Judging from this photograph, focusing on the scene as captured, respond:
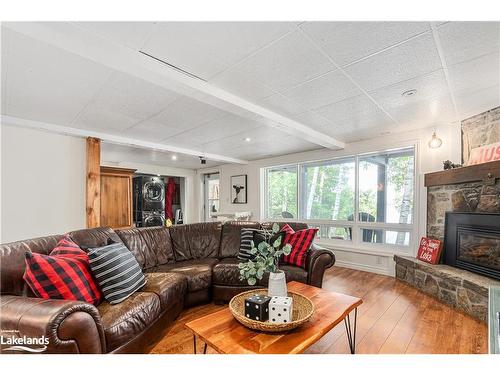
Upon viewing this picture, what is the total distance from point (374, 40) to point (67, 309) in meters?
2.35

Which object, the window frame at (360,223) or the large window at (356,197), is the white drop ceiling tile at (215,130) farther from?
the large window at (356,197)

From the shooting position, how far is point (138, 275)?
1.94m

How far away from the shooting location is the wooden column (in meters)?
3.30

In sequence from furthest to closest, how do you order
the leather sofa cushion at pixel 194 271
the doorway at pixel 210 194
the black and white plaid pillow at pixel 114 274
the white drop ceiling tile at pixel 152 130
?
the doorway at pixel 210 194, the white drop ceiling tile at pixel 152 130, the leather sofa cushion at pixel 194 271, the black and white plaid pillow at pixel 114 274

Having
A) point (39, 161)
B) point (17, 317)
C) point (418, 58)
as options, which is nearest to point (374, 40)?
point (418, 58)

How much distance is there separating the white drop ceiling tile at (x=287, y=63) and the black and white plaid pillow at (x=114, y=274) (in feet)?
5.84

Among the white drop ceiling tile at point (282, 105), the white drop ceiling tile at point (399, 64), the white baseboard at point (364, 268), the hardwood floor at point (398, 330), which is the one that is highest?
the white drop ceiling tile at point (399, 64)

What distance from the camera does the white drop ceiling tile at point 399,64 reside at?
1.60 meters

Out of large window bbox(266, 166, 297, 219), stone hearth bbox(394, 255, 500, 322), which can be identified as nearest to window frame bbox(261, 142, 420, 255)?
large window bbox(266, 166, 297, 219)

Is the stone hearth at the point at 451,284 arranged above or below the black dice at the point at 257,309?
below

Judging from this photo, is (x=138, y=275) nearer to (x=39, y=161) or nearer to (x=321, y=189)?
(x=39, y=161)

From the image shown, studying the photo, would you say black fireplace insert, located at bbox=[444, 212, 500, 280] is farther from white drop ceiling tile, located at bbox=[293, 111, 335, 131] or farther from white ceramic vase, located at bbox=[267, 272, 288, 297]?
white ceramic vase, located at bbox=[267, 272, 288, 297]

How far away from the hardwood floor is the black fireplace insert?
0.56 metres

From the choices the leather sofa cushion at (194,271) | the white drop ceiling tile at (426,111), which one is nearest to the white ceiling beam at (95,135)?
the leather sofa cushion at (194,271)
